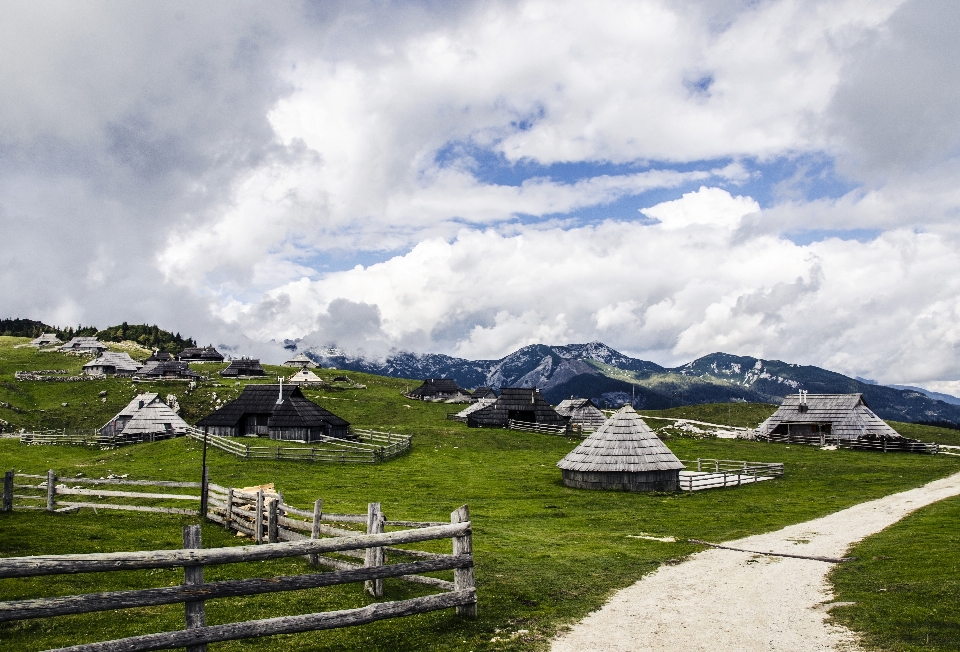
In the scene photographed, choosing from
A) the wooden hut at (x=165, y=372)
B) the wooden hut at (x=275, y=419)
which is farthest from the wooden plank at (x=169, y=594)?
the wooden hut at (x=165, y=372)

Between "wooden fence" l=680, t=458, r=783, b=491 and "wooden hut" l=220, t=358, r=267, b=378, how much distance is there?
317ft

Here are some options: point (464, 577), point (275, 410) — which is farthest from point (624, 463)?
point (275, 410)

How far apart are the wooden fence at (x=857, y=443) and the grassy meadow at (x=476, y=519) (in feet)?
15.1

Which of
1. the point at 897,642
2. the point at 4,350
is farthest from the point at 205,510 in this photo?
the point at 4,350

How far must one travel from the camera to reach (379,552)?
42.6 feet

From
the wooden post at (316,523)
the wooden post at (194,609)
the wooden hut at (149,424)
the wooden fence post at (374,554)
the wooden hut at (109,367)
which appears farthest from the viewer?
the wooden hut at (109,367)

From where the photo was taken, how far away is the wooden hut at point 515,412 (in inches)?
3066

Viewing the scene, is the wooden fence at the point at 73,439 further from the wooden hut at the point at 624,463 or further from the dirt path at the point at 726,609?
the dirt path at the point at 726,609

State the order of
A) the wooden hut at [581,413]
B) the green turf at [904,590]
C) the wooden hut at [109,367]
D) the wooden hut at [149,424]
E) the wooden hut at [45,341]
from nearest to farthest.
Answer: the green turf at [904,590]
the wooden hut at [149,424]
the wooden hut at [581,413]
the wooden hut at [109,367]
the wooden hut at [45,341]

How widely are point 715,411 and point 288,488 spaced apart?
266ft

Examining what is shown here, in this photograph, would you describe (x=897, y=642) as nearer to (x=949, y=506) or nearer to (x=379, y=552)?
(x=379, y=552)

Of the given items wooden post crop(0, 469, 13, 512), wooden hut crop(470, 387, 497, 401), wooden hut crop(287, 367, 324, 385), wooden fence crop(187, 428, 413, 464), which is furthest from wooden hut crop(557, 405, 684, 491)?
wooden hut crop(287, 367, 324, 385)

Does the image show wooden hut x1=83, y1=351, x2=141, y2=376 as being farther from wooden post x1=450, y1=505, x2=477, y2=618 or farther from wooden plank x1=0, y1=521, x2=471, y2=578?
wooden plank x1=0, y1=521, x2=471, y2=578

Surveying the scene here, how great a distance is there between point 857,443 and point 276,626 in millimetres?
74565
